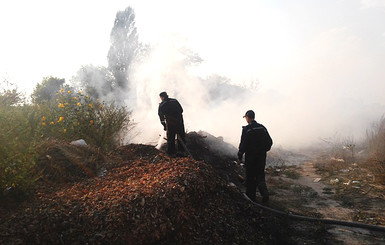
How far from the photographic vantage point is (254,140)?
570cm

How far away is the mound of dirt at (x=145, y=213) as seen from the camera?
3.06 m

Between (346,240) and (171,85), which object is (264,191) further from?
(171,85)

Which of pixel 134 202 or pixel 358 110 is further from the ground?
pixel 358 110

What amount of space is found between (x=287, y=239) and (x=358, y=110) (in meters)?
20.5

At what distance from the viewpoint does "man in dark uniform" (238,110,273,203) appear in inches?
224

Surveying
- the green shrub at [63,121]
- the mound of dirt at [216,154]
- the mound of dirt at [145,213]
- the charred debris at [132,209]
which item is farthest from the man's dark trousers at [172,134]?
the mound of dirt at [145,213]

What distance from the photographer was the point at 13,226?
119 inches

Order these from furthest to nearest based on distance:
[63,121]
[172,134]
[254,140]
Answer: [172,134] → [63,121] → [254,140]

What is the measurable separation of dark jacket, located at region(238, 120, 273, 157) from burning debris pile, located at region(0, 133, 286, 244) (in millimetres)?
1198

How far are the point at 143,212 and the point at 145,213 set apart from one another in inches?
1.1

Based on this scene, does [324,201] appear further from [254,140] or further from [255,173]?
[254,140]

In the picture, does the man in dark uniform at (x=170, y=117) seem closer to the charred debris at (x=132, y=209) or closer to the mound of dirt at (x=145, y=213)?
the charred debris at (x=132, y=209)

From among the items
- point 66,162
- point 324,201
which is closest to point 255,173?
point 324,201

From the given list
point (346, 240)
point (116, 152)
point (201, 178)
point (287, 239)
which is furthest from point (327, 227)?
point (116, 152)
